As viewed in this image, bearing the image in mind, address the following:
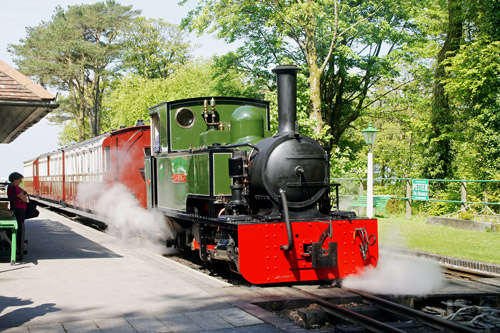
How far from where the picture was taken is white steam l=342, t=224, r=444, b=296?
766cm

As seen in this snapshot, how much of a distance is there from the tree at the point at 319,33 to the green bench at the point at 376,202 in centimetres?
284

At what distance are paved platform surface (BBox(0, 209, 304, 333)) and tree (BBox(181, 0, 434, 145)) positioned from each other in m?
12.3

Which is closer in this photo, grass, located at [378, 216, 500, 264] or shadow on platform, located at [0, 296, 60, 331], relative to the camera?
shadow on platform, located at [0, 296, 60, 331]

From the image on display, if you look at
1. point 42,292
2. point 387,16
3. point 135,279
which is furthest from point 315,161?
point 387,16

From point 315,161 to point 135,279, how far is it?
3.13m

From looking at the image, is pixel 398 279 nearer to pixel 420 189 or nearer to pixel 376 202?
pixel 420 189

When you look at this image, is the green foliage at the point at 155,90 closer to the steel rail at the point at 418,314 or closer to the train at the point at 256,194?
the train at the point at 256,194

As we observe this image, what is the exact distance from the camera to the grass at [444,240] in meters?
Result: 10.5

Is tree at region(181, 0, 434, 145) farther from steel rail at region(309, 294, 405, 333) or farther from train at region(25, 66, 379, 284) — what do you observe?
steel rail at region(309, 294, 405, 333)

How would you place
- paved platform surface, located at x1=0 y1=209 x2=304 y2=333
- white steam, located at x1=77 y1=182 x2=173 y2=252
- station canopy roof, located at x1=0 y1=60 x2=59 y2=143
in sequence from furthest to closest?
1. white steam, located at x1=77 y1=182 x2=173 y2=252
2. station canopy roof, located at x1=0 y1=60 x2=59 y2=143
3. paved platform surface, located at x1=0 y1=209 x2=304 y2=333

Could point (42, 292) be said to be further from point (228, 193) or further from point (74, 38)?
point (74, 38)

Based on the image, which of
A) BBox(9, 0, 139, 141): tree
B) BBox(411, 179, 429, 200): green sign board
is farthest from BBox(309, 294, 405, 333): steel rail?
BBox(9, 0, 139, 141): tree

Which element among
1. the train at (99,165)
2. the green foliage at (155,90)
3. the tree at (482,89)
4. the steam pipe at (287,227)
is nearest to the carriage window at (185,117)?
the steam pipe at (287,227)

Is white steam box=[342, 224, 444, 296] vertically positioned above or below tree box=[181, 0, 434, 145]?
below
